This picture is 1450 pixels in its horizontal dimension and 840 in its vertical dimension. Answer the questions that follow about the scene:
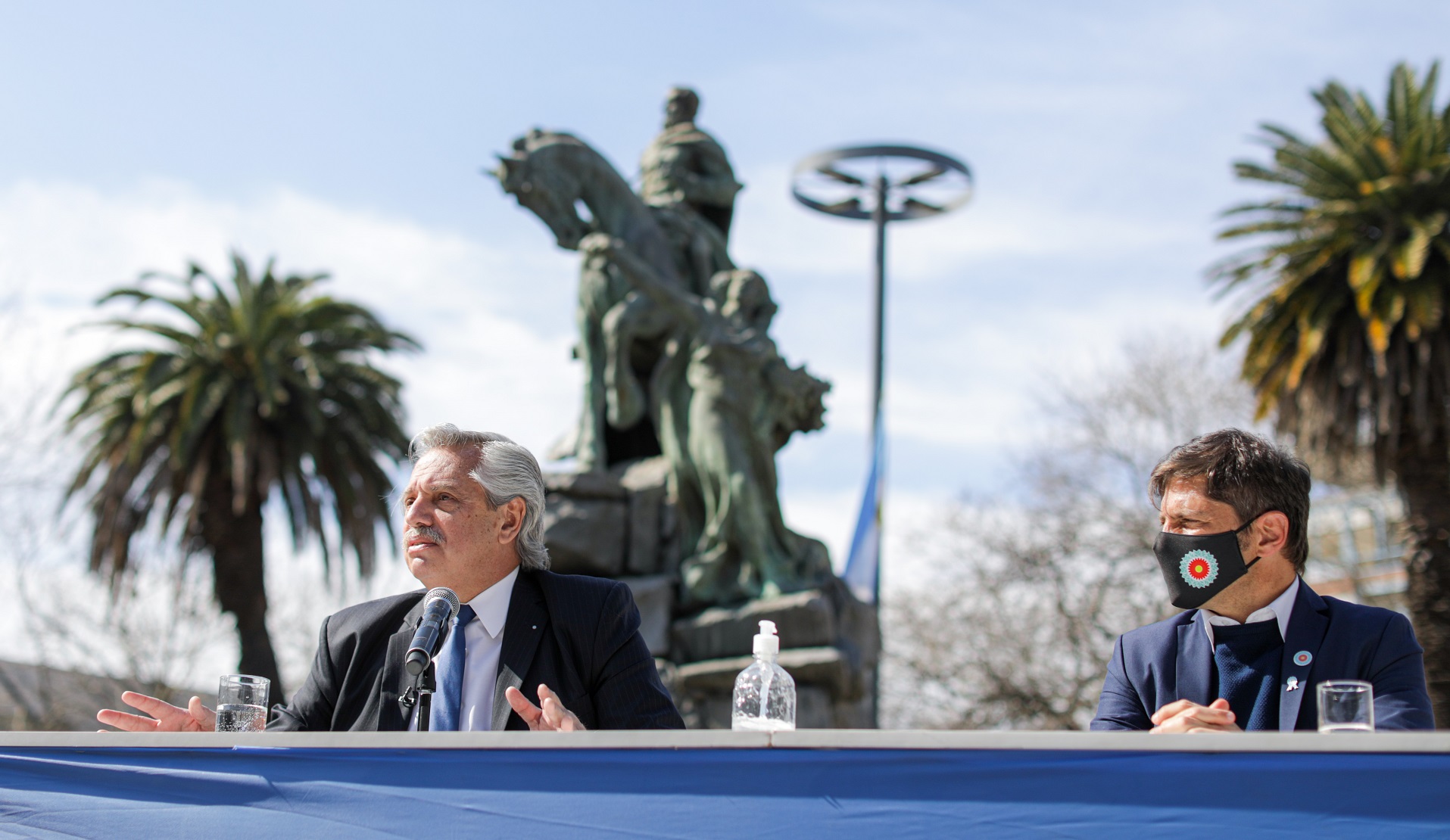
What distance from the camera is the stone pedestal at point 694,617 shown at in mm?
9953

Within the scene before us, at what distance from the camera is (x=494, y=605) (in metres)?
3.88

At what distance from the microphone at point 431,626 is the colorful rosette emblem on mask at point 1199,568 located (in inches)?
62.3

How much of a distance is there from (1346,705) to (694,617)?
778 cm

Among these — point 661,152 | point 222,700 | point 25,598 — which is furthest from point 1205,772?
point 25,598

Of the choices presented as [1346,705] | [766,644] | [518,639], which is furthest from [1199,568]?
[518,639]

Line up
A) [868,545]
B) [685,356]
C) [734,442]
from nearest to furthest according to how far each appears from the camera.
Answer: [734,442] → [685,356] → [868,545]

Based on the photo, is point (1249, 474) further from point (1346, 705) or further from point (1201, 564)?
point (1346, 705)

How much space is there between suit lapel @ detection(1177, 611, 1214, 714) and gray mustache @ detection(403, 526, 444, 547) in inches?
67.1

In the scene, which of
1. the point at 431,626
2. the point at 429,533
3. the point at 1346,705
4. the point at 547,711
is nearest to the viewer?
the point at 1346,705

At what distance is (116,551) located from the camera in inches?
772

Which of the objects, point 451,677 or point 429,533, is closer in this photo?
point 451,677

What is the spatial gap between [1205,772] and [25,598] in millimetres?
25350

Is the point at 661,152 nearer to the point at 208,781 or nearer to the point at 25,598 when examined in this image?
the point at 208,781

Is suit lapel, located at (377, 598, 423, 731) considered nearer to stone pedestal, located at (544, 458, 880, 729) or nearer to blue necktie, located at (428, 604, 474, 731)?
blue necktie, located at (428, 604, 474, 731)
